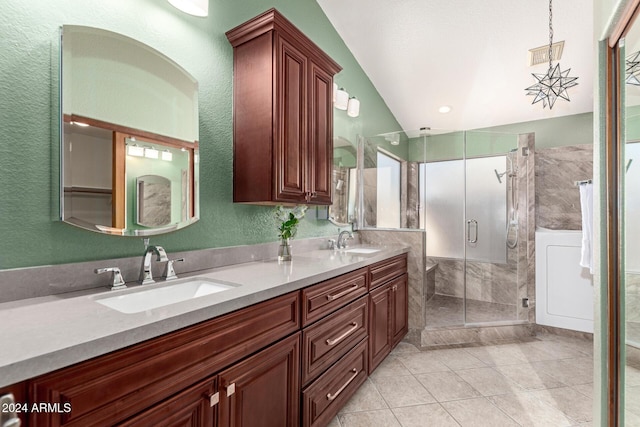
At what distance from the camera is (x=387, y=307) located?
2.42 metres

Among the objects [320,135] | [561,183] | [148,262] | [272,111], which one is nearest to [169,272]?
[148,262]

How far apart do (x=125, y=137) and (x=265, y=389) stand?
4.22 feet

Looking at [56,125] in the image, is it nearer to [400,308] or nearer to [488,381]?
[400,308]

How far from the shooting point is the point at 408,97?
3.80m

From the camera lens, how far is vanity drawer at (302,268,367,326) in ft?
4.80

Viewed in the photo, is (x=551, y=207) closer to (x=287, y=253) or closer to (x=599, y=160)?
(x=599, y=160)

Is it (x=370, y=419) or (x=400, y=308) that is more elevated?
(x=400, y=308)

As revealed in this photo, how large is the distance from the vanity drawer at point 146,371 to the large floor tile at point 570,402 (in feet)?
6.67

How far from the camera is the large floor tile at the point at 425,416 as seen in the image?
174 cm

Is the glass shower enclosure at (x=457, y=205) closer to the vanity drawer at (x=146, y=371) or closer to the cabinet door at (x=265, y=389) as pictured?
the cabinet door at (x=265, y=389)

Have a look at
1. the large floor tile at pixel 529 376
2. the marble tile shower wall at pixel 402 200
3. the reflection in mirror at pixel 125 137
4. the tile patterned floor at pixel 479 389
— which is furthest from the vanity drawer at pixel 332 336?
the marble tile shower wall at pixel 402 200

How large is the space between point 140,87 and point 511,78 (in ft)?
12.0

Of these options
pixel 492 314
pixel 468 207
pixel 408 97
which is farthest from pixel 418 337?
pixel 408 97

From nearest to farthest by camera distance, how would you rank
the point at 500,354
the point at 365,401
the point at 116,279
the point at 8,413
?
the point at 8,413 → the point at 116,279 → the point at 365,401 → the point at 500,354
